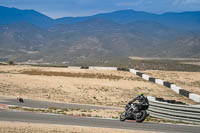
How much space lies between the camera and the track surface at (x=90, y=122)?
18297 mm

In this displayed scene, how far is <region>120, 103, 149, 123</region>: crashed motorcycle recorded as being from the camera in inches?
793

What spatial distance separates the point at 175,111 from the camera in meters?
21.6

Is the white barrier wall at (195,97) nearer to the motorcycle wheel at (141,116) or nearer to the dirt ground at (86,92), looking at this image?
the dirt ground at (86,92)

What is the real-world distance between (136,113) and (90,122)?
8.44 feet

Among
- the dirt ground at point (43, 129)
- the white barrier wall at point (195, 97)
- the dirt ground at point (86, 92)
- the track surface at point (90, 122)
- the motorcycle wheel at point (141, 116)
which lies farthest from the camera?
the dirt ground at point (86, 92)

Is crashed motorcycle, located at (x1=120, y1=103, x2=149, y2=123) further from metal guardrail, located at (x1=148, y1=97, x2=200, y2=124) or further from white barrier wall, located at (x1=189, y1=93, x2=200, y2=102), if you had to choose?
white barrier wall, located at (x1=189, y1=93, x2=200, y2=102)

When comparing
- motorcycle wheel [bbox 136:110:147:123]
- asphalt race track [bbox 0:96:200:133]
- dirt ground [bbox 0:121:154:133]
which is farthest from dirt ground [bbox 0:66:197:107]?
dirt ground [bbox 0:121:154:133]

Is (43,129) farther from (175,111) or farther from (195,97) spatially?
(195,97)

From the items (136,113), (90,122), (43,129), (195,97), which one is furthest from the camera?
(195,97)

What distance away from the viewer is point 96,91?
138 feet

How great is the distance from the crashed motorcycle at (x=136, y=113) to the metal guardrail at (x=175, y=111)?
2.09 meters

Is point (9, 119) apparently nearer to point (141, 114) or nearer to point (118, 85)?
point (141, 114)

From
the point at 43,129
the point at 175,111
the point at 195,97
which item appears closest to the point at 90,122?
the point at 43,129

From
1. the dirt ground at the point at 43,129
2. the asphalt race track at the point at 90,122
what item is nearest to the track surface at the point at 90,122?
the asphalt race track at the point at 90,122
